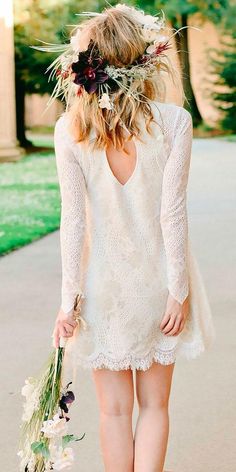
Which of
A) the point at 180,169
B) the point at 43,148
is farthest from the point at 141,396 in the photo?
the point at 43,148

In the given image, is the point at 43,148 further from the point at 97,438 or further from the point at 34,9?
the point at 97,438

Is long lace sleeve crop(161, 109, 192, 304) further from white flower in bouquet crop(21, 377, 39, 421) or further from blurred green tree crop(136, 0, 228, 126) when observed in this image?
blurred green tree crop(136, 0, 228, 126)

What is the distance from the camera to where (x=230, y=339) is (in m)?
5.28

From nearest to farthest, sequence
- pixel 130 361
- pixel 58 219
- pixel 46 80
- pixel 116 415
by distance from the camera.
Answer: pixel 130 361
pixel 116 415
pixel 58 219
pixel 46 80

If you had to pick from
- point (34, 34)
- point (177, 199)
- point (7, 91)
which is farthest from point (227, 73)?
point (177, 199)

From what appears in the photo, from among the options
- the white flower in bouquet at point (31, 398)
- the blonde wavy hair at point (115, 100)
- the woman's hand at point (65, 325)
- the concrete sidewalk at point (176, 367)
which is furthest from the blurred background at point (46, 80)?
the blonde wavy hair at point (115, 100)

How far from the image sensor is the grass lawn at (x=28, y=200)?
31.1 feet

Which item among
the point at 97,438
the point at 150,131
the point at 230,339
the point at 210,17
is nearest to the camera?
the point at 150,131

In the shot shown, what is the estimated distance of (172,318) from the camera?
270cm

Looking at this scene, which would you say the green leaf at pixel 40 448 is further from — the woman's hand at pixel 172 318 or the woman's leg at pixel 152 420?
the woman's hand at pixel 172 318

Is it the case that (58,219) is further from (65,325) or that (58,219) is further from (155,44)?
(155,44)

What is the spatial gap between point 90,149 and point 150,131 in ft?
0.57

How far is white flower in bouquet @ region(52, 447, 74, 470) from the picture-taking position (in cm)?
279

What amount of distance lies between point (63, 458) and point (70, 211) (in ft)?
2.42
